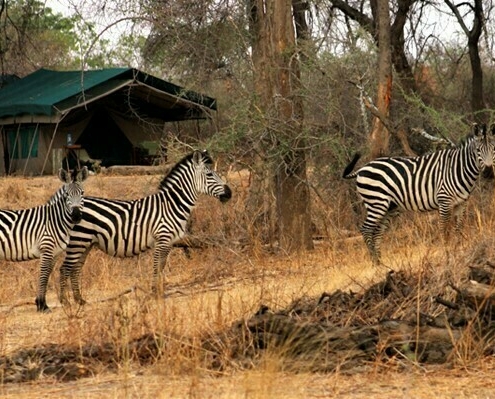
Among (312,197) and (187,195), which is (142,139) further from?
(187,195)

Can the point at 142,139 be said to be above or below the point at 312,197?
above

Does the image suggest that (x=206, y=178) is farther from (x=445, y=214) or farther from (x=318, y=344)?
(x=318, y=344)

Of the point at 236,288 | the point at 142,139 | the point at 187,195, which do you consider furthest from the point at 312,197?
the point at 142,139

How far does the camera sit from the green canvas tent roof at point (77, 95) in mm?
25719

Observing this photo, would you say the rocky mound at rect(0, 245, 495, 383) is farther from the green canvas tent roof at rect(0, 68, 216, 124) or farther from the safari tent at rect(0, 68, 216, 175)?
the safari tent at rect(0, 68, 216, 175)

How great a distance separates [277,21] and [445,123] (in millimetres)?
3093

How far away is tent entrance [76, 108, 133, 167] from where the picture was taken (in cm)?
2909

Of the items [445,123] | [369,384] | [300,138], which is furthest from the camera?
[445,123]

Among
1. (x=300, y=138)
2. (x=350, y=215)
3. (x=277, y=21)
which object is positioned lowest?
(x=350, y=215)

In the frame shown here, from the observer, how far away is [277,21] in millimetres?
14852

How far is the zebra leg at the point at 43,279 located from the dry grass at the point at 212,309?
18 cm

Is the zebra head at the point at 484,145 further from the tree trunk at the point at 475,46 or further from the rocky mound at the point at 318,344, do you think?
the tree trunk at the point at 475,46

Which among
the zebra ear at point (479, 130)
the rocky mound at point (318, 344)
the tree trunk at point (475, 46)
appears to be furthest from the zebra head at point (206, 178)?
the tree trunk at point (475, 46)

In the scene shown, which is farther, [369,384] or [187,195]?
[187,195]
